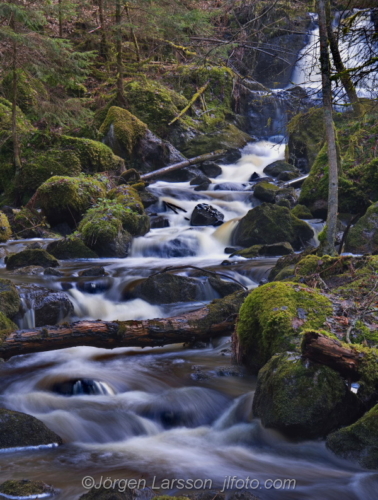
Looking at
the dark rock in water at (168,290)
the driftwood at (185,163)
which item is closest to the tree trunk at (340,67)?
the dark rock in water at (168,290)

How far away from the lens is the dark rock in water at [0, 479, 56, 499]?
344 cm

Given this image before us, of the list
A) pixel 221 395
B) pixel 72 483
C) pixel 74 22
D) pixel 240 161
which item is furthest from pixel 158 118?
pixel 72 483

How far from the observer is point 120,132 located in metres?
17.8

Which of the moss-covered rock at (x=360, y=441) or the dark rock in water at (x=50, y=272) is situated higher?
the dark rock in water at (x=50, y=272)

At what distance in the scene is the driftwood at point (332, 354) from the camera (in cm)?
425

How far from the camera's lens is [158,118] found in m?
20.3

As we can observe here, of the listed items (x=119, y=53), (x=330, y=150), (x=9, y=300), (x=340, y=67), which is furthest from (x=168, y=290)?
(x=119, y=53)

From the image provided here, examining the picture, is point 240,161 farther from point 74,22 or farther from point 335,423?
point 335,423

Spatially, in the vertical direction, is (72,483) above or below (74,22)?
below

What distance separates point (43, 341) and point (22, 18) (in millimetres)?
10661

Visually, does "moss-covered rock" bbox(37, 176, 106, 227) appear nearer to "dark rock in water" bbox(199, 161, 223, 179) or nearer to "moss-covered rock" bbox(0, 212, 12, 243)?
"moss-covered rock" bbox(0, 212, 12, 243)

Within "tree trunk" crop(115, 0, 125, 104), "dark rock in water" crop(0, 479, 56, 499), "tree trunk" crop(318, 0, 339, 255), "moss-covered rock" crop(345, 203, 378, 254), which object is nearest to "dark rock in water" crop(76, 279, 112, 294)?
"tree trunk" crop(318, 0, 339, 255)

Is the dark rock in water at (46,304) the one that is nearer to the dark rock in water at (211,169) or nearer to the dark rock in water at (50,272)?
the dark rock in water at (50,272)

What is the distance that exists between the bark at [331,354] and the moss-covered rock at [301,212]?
29.6 ft
